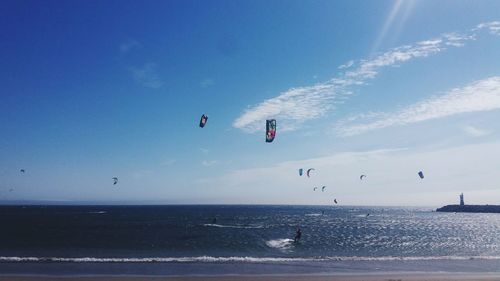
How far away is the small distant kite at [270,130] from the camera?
17.1 metres

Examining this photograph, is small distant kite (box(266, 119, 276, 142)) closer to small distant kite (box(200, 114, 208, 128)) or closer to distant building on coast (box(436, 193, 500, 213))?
small distant kite (box(200, 114, 208, 128))

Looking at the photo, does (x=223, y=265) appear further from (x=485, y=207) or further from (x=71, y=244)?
(x=485, y=207)

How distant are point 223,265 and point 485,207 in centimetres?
15708

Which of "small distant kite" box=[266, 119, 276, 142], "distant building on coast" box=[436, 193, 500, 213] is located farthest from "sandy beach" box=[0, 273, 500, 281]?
"distant building on coast" box=[436, 193, 500, 213]

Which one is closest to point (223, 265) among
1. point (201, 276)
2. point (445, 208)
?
point (201, 276)

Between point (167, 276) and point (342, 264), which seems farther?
point (342, 264)

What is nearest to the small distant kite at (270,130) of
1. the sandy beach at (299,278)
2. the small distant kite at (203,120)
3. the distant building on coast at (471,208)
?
the small distant kite at (203,120)

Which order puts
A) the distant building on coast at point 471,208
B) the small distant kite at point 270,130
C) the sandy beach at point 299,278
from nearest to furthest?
the small distant kite at point 270,130, the sandy beach at point 299,278, the distant building on coast at point 471,208

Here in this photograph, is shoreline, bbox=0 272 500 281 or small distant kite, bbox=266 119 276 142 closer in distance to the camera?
small distant kite, bbox=266 119 276 142

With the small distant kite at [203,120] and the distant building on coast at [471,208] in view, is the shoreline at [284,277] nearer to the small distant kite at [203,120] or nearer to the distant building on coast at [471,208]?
the small distant kite at [203,120]

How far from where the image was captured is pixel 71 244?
35781mm

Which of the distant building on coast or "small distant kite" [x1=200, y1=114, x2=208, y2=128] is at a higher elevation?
"small distant kite" [x1=200, y1=114, x2=208, y2=128]

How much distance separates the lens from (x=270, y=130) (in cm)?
1742

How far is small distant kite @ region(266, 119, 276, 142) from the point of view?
17.1 meters
